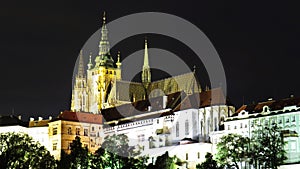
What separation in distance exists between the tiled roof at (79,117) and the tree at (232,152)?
136 feet

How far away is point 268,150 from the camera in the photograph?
298 ft

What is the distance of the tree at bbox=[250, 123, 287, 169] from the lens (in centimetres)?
8975

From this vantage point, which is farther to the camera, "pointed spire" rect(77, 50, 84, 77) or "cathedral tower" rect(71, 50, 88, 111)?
"pointed spire" rect(77, 50, 84, 77)

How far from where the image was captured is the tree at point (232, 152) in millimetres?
92213

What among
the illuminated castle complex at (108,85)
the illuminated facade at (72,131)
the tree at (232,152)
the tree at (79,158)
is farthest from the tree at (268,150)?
the illuminated castle complex at (108,85)

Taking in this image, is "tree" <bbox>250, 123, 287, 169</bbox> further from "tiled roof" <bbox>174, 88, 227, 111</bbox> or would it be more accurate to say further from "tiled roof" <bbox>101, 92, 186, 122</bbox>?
"tiled roof" <bbox>101, 92, 186, 122</bbox>

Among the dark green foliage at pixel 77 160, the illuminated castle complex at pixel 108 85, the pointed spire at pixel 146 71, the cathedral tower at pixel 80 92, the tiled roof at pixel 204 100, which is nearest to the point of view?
the dark green foliage at pixel 77 160

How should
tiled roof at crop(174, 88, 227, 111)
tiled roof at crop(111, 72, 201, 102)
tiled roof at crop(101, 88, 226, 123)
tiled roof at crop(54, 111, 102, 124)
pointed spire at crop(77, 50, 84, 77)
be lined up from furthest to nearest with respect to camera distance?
1. pointed spire at crop(77, 50, 84, 77)
2. tiled roof at crop(111, 72, 201, 102)
3. tiled roof at crop(54, 111, 102, 124)
4. tiled roof at crop(101, 88, 226, 123)
5. tiled roof at crop(174, 88, 227, 111)

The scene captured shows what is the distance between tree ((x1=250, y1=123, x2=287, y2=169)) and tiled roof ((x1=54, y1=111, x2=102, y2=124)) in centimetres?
4418

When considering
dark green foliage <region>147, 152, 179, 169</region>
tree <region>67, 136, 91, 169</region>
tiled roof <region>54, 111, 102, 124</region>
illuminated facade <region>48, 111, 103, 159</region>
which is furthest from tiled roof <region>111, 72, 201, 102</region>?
tree <region>67, 136, 91, 169</region>

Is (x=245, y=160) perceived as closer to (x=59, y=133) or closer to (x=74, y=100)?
(x=59, y=133)

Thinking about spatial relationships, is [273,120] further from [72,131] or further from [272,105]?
[72,131]

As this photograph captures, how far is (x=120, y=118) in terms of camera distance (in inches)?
5295

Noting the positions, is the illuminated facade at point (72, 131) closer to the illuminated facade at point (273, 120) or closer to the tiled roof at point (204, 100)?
the tiled roof at point (204, 100)
